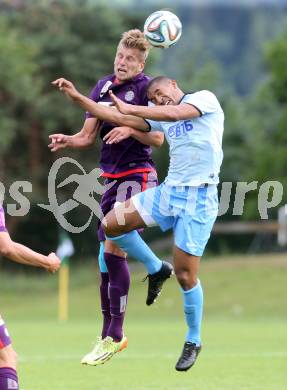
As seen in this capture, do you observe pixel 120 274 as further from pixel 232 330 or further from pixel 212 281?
pixel 212 281

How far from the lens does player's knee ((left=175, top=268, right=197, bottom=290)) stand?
11891 mm

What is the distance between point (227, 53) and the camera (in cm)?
13900

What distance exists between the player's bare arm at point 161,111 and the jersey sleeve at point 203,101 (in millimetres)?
72

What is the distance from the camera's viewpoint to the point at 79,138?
40.1 feet

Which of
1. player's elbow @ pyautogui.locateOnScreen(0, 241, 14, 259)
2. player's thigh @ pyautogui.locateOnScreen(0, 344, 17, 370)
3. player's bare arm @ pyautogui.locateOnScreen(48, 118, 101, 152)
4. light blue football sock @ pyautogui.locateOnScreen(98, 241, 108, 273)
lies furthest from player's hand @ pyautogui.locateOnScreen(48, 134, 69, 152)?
player's thigh @ pyautogui.locateOnScreen(0, 344, 17, 370)

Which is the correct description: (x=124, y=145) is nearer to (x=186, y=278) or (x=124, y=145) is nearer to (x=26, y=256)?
(x=186, y=278)

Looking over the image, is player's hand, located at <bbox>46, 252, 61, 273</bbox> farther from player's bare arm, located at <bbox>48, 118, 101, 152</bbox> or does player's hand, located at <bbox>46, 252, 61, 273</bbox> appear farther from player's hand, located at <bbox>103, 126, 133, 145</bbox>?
player's bare arm, located at <bbox>48, 118, 101, 152</bbox>

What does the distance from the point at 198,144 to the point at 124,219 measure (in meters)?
1.10

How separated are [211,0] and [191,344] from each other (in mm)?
145384

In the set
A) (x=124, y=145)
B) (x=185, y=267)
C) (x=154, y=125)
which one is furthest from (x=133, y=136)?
(x=185, y=267)

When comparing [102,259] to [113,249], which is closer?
[113,249]

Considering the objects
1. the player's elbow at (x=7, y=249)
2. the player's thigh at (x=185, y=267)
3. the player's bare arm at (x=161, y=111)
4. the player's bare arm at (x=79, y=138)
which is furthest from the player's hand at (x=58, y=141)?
the player's elbow at (x=7, y=249)

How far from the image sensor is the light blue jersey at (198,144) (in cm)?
1174

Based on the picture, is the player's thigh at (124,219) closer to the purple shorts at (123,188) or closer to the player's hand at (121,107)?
the purple shorts at (123,188)
